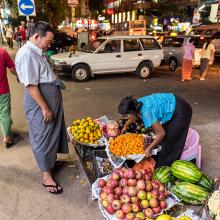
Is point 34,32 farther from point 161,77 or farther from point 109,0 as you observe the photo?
point 109,0

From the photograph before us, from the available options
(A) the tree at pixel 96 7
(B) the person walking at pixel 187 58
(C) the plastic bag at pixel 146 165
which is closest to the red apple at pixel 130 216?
(C) the plastic bag at pixel 146 165

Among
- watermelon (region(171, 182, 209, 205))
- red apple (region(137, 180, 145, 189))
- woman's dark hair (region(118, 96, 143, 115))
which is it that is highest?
woman's dark hair (region(118, 96, 143, 115))

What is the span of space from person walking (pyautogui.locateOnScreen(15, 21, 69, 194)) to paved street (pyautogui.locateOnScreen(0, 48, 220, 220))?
0.27 meters

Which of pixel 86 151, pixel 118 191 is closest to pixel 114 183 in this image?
pixel 118 191

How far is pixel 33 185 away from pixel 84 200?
859 millimetres

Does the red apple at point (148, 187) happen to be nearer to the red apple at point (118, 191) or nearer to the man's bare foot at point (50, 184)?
the red apple at point (118, 191)

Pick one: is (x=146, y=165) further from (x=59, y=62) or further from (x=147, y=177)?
(x=59, y=62)

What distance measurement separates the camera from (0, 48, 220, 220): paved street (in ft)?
11.4

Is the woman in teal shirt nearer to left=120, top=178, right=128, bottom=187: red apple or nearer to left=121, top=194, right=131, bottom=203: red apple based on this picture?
left=120, top=178, right=128, bottom=187: red apple

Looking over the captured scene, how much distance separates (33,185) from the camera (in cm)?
395

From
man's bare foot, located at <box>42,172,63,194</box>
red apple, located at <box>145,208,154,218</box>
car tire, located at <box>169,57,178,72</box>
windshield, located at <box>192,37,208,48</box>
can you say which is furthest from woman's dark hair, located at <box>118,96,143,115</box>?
windshield, located at <box>192,37,208,48</box>

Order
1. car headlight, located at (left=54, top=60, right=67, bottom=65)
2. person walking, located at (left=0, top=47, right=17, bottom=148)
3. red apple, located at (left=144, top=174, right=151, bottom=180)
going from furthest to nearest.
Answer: car headlight, located at (left=54, top=60, right=67, bottom=65), person walking, located at (left=0, top=47, right=17, bottom=148), red apple, located at (left=144, top=174, right=151, bottom=180)

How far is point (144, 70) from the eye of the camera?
1191 cm

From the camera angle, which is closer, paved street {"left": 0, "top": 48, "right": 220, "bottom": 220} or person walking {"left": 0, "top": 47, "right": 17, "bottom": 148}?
paved street {"left": 0, "top": 48, "right": 220, "bottom": 220}
